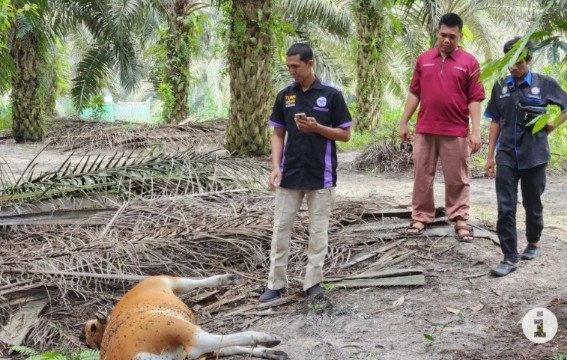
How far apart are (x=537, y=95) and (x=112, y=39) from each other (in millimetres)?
15888

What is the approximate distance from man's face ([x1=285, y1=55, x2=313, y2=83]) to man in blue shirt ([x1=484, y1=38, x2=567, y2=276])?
142 cm

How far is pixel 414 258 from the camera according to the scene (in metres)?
5.86

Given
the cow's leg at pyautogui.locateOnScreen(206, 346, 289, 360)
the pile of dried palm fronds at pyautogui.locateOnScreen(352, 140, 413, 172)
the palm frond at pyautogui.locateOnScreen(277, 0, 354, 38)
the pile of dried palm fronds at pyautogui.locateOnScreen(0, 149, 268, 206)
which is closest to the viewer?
the cow's leg at pyautogui.locateOnScreen(206, 346, 289, 360)

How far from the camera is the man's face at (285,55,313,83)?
4906 millimetres

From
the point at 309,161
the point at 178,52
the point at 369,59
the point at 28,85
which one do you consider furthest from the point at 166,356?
the point at 178,52

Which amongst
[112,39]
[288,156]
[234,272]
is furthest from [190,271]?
[112,39]

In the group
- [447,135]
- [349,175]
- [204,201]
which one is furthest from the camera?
[349,175]

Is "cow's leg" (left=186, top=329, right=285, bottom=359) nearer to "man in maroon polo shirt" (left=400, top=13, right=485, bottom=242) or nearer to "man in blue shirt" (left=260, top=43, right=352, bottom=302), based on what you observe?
"man in blue shirt" (left=260, top=43, right=352, bottom=302)

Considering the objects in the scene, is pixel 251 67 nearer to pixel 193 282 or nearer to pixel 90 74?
pixel 193 282

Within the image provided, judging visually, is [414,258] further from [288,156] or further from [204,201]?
[204,201]

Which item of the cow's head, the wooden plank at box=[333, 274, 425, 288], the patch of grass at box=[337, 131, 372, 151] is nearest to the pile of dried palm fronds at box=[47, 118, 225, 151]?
the patch of grass at box=[337, 131, 372, 151]

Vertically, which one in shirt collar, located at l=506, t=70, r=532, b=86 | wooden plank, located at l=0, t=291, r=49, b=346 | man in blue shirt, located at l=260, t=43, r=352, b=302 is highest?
shirt collar, located at l=506, t=70, r=532, b=86

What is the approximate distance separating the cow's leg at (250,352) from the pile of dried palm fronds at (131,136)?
29.7ft

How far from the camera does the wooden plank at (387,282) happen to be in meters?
5.34
